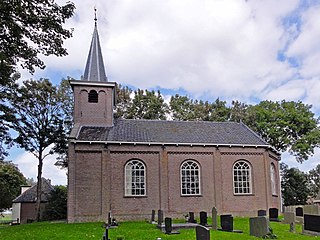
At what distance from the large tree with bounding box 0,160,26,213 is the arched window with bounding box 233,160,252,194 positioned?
31941 millimetres

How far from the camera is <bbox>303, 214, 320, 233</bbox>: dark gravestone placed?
51.7 feet

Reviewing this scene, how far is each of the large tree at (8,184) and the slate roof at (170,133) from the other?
25221 millimetres

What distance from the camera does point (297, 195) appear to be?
136 ft

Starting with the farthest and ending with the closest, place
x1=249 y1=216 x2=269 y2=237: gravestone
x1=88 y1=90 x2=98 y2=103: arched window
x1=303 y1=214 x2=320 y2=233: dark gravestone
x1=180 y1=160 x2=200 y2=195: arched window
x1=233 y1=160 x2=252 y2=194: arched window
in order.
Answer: x1=88 y1=90 x2=98 y2=103: arched window, x1=233 y1=160 x2=252 y2=194: arched window, x1=180 y1=160 x2=200 y2=195: arched window, x1=303 y1=214 x2=320 y2=233: dark gravestone, x1=249 y1=216 x2=269 y2=237: gravestone

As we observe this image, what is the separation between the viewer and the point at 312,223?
16094mm

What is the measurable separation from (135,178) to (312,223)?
537 inches

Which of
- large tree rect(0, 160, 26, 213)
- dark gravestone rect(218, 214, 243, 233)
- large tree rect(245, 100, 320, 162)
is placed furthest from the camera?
large tree rect(0, 160, 26, 213)

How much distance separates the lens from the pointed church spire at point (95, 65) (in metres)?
29.7

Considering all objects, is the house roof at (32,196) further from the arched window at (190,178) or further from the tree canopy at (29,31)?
the tree canopy at (29,31)

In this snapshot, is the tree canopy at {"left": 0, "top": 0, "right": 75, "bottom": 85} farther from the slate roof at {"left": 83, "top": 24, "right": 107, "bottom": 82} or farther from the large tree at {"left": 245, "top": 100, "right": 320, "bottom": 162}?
the large tree at {"left": 245, "top": 100, "right": 320, "bottom": 162}

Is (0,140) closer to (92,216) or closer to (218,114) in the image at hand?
(92,216)

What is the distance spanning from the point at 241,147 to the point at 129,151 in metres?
8.99

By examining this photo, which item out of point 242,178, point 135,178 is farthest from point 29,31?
point 242,178

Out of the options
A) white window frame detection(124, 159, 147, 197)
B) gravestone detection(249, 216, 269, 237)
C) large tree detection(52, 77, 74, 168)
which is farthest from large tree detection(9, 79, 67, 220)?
gravestone detection(249, 216, 269, 237)
